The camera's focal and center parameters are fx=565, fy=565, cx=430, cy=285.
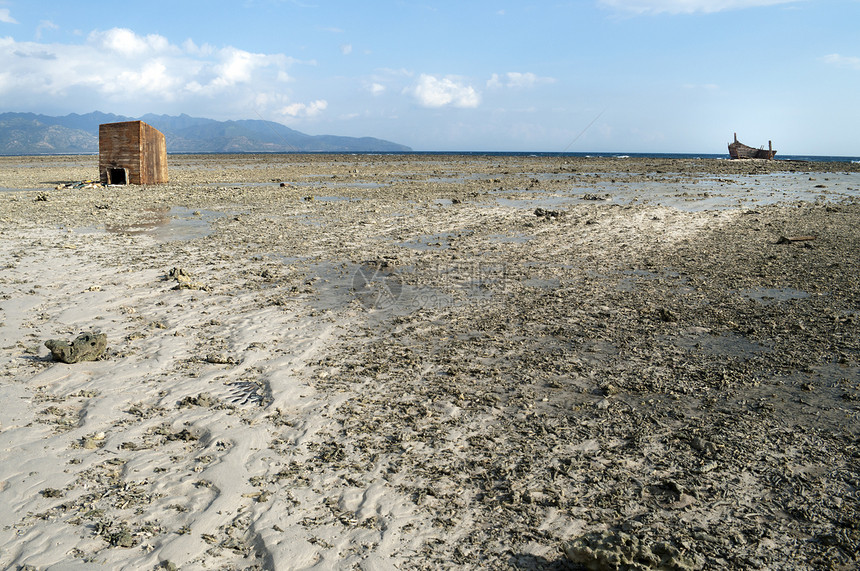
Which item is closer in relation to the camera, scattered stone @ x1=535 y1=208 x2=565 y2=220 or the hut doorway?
scattered stone @ x1=535 y1=208 x2=565 y2=220

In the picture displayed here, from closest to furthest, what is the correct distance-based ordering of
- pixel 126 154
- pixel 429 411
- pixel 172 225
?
1. pixel 429 411
2. pixel 172 225
3. pixel 126 154

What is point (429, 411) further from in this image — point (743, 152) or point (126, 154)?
point (743, 152)

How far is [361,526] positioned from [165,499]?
1200mm

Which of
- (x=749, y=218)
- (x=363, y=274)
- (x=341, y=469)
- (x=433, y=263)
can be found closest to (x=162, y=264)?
(x=363, y=274)

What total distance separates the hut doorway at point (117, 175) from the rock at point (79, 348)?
2195 centimetres

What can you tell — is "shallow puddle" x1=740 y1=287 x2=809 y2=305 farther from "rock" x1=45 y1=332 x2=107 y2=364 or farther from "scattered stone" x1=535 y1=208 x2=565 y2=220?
"rock" x1=45 y1=332 x2=107 y2=364

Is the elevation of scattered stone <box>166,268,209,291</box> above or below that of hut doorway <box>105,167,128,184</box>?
below

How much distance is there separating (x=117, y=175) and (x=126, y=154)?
1006mm

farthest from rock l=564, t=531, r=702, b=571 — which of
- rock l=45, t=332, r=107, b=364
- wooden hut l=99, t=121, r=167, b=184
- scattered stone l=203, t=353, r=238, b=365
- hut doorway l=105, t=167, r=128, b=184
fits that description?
hut doorway l=105, t=167, r=128, b=184

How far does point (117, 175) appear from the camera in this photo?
24547 mm

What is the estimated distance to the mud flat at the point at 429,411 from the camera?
306cm

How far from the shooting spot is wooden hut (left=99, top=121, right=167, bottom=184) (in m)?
24.0

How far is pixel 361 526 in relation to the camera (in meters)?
3.16

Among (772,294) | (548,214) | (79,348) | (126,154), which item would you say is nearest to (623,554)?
(79,348)
